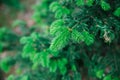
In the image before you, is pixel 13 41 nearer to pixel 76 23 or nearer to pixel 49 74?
pixel 49 74

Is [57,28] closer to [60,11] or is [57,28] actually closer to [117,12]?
[60,11]

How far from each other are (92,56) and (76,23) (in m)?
1.07

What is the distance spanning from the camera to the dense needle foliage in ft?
9.50

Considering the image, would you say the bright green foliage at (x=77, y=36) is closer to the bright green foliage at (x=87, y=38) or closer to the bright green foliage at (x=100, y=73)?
the bright green foliage at (x=87, y=38)

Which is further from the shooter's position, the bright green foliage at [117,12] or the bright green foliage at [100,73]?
the bright green foliage at [100,73]

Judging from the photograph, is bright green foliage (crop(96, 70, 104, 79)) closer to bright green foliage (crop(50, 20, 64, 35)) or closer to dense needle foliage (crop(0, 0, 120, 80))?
dense needle foliage (crop(0, 0, 120, 80))

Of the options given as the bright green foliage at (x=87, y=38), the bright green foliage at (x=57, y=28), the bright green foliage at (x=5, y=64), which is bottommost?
the bright green foliage at (x=5, y=64)

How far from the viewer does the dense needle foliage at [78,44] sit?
290 cm

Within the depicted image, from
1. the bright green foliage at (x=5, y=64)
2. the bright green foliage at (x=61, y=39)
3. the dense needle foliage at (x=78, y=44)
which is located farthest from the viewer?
the bright green foliage at (x=5, y=64)

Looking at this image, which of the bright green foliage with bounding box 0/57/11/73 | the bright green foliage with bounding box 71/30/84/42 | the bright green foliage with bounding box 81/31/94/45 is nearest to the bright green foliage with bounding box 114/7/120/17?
the bright green foliage with bounding box 81/31/94/45

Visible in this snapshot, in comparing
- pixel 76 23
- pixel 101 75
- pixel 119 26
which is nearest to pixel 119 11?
pixel 119 26

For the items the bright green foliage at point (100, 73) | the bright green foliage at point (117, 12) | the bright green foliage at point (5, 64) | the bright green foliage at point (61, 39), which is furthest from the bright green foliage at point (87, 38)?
the bright green foliage at point (5, 64)

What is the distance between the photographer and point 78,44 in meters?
3.68

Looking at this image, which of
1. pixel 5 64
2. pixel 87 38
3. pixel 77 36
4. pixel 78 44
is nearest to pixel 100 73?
pixel 78 44
